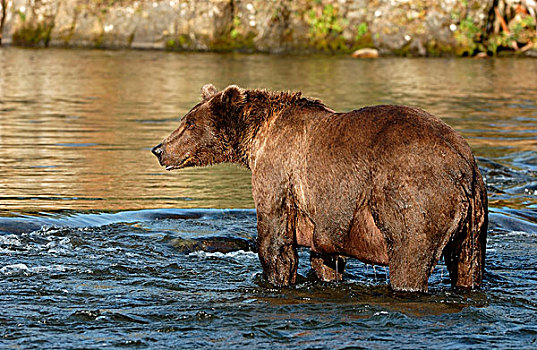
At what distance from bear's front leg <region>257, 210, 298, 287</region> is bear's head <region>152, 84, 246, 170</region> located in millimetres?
876

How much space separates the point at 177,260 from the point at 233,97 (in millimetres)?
2080

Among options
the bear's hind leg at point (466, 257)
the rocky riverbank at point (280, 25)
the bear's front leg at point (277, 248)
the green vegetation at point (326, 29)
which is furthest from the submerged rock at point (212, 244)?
the green vegetation at point (326, 29)

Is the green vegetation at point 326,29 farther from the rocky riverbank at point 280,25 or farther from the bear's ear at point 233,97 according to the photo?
the bear's ear at point 233,97

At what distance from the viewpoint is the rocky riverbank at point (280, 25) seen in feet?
147

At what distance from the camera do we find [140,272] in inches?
344

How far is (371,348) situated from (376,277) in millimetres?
2481

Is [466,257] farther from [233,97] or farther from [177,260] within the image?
[177,260]

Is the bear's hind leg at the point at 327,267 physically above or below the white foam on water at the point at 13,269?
above

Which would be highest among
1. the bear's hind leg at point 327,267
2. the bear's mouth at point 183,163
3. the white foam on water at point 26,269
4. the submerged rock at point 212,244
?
the bear's mouth at point 183,163

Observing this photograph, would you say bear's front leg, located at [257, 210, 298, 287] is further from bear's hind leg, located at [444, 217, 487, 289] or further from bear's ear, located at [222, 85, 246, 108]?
bear's hind leg, located at [444, 217, 487, 289]

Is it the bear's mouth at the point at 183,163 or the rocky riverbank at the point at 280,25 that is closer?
the bear's mouth at the point at 183,163

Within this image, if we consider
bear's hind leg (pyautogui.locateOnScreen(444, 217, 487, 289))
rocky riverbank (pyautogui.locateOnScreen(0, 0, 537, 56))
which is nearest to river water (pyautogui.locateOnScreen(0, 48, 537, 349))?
bear's hind leg (pyautogui.locateOnScreen(444, 217, 487, 289))

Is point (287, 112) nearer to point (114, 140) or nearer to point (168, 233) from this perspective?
point (168, 233)

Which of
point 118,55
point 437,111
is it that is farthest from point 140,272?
point 118,55
